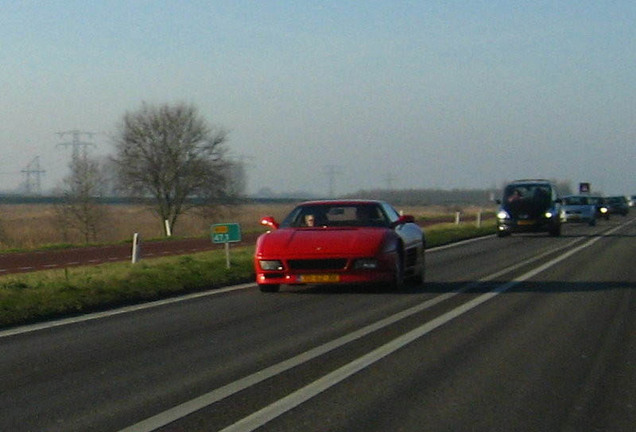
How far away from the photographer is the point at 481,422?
7184 mm

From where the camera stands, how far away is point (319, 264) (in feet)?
53.4

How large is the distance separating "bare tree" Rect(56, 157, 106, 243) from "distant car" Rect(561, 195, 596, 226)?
74.8ft

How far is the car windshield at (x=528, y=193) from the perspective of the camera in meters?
41.3

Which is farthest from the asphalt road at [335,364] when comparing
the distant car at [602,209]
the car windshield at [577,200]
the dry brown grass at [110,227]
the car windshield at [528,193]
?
the distant car at [602,209]

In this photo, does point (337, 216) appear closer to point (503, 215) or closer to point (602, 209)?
point (503, 215)

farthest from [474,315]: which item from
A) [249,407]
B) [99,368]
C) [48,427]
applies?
[48,427]

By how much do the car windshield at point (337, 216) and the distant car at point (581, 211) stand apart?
39879 millimetres

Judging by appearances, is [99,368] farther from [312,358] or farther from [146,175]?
[146,175]

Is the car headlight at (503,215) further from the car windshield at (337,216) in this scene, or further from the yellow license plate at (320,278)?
the yellow license plate at (320,278)

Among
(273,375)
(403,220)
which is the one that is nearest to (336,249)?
(403,220)

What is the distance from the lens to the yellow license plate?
16172 millimetres

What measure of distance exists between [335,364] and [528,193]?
3333 centimetres

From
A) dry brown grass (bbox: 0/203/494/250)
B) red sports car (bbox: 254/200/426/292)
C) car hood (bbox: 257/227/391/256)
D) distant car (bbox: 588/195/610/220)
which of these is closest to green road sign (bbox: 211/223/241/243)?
red sports car (bbox: 254/200/426/292)

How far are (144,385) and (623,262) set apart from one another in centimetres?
1760
